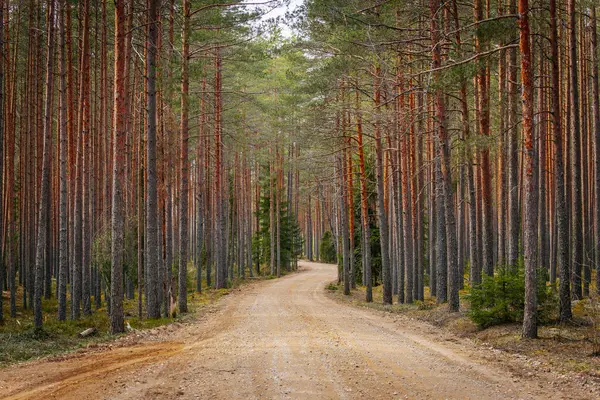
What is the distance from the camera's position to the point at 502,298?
11.1 meters

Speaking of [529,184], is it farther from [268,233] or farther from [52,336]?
[268,233]

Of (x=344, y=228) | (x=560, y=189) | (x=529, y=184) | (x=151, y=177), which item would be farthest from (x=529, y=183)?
(x=344, y=228)

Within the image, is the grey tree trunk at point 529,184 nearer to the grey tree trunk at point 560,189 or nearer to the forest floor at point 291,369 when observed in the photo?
the grey tree trunk at point 560,189

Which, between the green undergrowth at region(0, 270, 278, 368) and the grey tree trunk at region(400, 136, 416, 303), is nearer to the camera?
the green undergrowth at region(0, 270, 278, 368)

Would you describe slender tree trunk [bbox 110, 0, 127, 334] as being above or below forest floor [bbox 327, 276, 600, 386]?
above

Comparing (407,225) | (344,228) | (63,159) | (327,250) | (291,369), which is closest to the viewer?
(291,369)

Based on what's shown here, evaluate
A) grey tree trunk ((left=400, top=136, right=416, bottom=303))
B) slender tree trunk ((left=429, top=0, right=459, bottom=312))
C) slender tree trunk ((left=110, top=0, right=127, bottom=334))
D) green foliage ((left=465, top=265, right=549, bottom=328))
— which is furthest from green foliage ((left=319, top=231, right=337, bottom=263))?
slender tree trunk ((left=110, top=0, right=127, bottom=334))

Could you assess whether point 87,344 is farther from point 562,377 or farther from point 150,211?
point 562,377

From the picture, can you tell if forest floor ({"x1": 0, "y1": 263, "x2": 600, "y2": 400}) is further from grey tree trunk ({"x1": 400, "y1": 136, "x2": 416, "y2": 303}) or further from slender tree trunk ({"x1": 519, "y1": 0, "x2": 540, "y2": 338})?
grey tree trunk ({"x1": 400, "y1": 136, "x2": 416, "y2": 303})

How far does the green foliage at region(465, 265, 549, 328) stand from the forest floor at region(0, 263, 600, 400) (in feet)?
2.98

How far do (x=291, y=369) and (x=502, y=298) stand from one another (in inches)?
234

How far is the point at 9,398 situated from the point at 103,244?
8613 millimetres

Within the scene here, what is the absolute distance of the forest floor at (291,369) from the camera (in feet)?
20.7

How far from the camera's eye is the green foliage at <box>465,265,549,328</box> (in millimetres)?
10898
